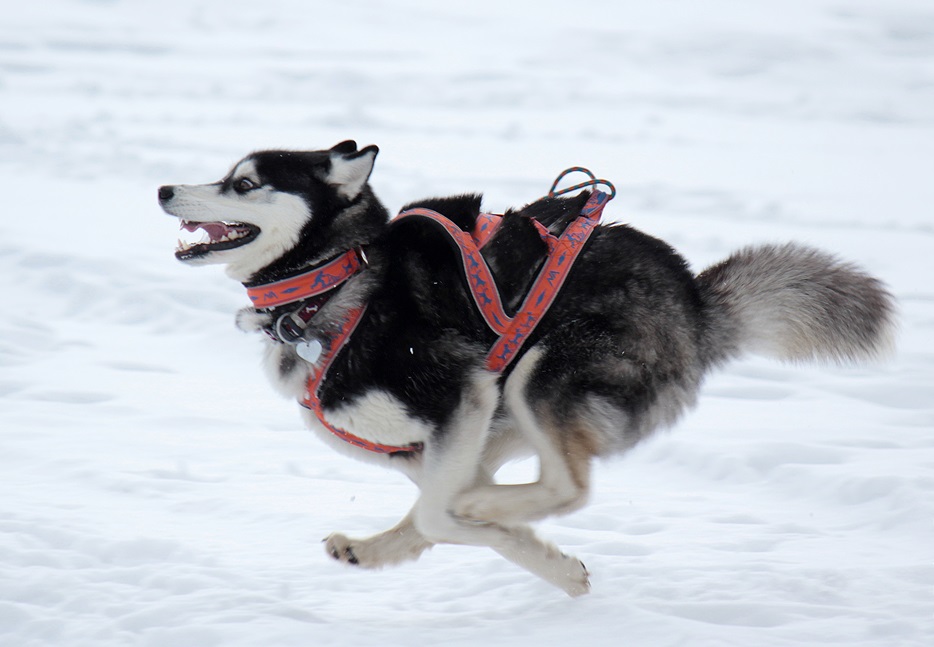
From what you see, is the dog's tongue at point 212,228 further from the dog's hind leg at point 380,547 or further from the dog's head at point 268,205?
the dog's hind leg at point 380,547

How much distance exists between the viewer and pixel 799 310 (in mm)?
3078

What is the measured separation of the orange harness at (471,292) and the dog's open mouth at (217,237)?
0.14 meters

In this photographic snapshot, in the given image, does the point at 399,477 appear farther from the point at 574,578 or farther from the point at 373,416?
the point at 373,416

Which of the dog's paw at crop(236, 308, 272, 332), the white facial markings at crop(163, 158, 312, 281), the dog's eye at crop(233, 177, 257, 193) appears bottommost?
the dog's paw at crop(236, 308, 272, 332)

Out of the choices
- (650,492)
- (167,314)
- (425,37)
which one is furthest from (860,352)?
(425,37)

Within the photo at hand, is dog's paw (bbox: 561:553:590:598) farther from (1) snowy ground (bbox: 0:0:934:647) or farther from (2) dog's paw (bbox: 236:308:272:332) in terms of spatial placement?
(2) dog's paw (bbox: 236:308:272:332)

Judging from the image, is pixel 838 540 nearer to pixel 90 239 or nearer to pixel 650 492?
pixel 650 492

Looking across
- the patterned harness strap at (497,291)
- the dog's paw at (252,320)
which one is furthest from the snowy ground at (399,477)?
the dog's paw at (252,320)

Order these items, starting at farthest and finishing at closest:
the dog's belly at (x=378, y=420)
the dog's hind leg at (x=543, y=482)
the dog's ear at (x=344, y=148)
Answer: the dog's ear at (x=344, y=148) → the dog's hind leg at (x=543, y=482) → the dog's belly at (x=378, y=420)

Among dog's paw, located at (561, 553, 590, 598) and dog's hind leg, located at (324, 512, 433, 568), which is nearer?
dog's paw, located at (561, 553, 590, 598)

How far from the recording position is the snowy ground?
9.48ft

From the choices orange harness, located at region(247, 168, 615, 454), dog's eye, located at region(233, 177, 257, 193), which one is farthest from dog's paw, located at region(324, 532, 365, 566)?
dog's eye, located at region(233, 177, 257, 193)

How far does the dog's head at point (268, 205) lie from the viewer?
2.88m

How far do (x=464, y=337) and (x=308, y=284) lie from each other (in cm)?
46
